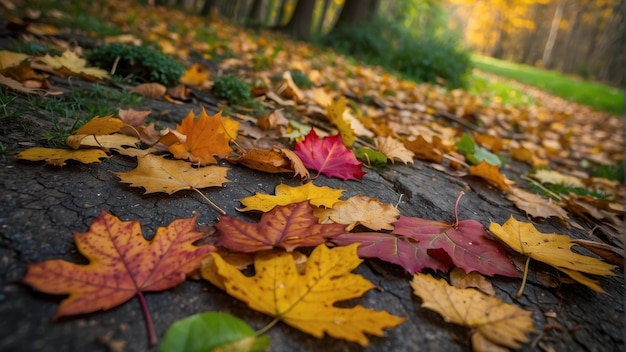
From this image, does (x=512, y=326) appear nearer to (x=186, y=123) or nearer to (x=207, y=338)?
(x=207, y=338)

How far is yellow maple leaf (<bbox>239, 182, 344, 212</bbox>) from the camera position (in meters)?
1.00

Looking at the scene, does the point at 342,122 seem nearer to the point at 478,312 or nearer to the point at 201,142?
the point at 201,142

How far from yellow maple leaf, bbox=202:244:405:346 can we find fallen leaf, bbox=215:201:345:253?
0.04 metres

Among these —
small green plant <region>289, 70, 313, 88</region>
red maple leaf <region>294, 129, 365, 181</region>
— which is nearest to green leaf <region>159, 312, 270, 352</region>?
red maple leaf <region>294, 129, 365, 181</region>

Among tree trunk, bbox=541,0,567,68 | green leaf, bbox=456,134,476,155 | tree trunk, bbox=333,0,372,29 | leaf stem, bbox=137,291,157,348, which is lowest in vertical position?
leaf stem, bbox=137,291,157,348

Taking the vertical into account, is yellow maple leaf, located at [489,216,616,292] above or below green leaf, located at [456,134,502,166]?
below

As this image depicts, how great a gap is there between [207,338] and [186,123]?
793 millimetres

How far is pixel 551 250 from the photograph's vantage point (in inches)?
38.3

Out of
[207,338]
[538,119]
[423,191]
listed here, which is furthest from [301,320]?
[538,119]

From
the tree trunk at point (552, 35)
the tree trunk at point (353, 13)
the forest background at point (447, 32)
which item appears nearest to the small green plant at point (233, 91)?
the forest background at point (447, 32)

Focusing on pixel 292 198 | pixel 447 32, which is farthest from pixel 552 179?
pixel 447 32

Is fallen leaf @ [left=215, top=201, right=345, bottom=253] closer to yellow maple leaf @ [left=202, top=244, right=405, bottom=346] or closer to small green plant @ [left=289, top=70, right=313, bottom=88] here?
yellow maple leaf @ [left=202, top=244, right=405, bottom=346]

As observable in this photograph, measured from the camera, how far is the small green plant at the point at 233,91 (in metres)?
2.20

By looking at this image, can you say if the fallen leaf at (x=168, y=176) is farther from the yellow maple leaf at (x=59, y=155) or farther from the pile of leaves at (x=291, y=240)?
the yellow maple leaf at (x=59, y=155)
